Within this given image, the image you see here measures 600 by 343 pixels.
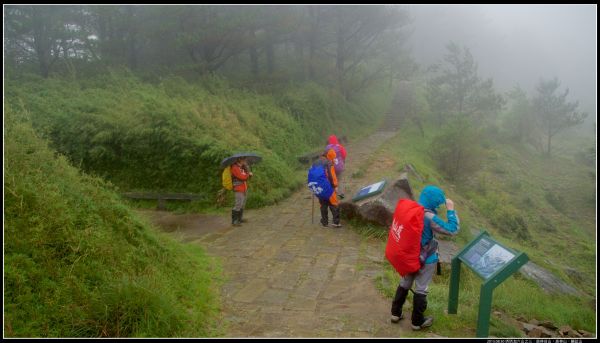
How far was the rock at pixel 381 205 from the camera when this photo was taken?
813cm

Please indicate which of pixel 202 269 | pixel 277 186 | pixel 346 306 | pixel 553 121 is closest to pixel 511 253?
pixel 346 306

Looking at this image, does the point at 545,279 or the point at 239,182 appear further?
the point at 239,182

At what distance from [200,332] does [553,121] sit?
3462cm

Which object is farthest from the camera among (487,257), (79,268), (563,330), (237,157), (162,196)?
(162,196)

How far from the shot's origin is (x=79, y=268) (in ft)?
13.5

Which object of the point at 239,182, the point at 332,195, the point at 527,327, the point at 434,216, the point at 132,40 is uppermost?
the point at 132,40

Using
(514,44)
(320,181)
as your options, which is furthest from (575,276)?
(514,44)

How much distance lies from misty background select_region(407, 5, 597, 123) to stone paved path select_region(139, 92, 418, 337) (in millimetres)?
57697

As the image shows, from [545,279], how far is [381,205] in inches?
150

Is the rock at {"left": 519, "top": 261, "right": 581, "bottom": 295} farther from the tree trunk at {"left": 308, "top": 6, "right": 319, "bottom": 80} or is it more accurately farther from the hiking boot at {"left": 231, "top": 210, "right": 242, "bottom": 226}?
the tree trunk at {"left": 308, "top": 6, "right": 319, "bottom": 80}

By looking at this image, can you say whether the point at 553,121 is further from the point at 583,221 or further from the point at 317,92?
the point at 317,92

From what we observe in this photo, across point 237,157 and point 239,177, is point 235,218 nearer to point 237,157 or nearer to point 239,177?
point 239,177

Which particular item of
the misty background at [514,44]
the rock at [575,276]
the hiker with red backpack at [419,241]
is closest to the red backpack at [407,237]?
the hiker with red backpack at [419,241]

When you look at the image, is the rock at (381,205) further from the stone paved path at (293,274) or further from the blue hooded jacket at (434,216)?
the blue hooded jacket at (434,216)
